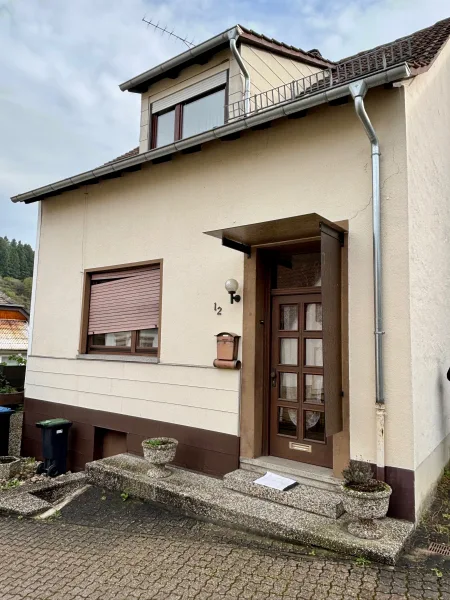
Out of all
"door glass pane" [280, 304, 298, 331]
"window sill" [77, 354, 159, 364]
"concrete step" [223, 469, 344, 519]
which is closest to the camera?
"concrete step" [223, 469, 344, 519]

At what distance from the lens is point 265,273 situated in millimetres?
5492

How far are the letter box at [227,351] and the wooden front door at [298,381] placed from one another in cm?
49

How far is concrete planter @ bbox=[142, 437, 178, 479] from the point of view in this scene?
16.6ft

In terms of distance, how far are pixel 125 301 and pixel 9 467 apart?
118 inches

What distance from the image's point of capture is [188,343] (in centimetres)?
584

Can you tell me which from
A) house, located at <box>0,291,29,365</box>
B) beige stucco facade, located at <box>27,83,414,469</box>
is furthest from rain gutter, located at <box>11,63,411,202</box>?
house, located at <box>0,291,29,365</box>

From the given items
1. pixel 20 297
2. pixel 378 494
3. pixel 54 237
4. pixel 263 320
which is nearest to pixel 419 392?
pixel 378 494

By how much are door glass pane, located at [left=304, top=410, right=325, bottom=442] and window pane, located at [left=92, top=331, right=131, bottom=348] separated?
326 cm

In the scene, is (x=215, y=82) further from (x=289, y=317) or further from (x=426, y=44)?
(x=289, y=317)

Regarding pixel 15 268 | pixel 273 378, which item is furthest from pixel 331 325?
pixel 15 268

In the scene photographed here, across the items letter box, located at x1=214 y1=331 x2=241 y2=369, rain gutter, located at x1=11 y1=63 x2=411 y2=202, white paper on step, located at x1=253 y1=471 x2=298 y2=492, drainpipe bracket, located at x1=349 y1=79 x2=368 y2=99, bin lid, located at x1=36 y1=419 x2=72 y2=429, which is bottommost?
white paper on step, located at x1=253 y1=471 x2=298 y2=492

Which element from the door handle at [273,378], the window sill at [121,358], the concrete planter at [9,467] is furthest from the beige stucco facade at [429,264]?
the concrete planter at [9,467]

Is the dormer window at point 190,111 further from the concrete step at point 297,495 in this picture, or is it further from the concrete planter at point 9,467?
the concrete planter at point 9,467

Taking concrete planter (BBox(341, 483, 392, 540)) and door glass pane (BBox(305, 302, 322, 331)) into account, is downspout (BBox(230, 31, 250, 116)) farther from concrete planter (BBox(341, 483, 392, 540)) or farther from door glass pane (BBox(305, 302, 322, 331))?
concrete planter (BBox(341, 483, 392, 540))
